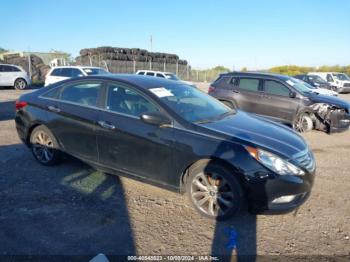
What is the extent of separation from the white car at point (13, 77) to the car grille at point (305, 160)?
19.5 m

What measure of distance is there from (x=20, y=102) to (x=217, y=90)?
617 centimetres

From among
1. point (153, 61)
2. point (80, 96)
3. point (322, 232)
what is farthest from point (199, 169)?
point (153, 61)

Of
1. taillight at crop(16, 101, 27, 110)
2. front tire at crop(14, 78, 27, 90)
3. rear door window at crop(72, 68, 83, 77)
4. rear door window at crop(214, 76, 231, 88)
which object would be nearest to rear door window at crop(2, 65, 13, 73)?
front tire at crop(14, 78, 27, 90)

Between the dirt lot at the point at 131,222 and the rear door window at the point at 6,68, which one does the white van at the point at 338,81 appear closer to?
the dirt lot at the point at 131,222

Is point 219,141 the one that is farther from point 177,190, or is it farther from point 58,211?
point 58,211

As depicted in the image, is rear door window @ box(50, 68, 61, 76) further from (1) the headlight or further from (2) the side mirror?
(1) the headlight

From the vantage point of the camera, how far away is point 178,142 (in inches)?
143

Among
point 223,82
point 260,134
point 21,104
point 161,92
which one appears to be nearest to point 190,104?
point 161,92

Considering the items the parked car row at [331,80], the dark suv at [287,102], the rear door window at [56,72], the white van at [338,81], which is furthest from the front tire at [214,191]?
the white van at [338,81]

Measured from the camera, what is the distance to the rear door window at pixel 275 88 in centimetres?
871

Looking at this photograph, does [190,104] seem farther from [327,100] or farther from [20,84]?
[20,84]

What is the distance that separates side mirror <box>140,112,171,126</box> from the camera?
145 inches

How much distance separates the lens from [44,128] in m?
4.90

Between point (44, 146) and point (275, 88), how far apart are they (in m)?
6.53
